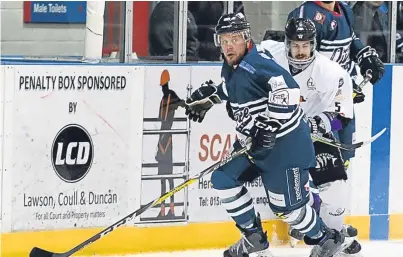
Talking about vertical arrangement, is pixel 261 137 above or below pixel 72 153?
above

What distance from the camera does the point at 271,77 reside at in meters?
5.45

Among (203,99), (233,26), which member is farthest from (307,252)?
(233,26)

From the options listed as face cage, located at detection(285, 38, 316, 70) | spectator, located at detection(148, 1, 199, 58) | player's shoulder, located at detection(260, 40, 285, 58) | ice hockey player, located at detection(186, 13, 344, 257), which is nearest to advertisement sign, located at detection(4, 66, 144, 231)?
spectator, located at detection(148, 1, 199, 58)

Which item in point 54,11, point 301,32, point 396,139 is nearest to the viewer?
point 301,32

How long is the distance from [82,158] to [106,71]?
0.45 m

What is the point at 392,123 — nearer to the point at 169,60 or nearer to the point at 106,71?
the point at 169,60

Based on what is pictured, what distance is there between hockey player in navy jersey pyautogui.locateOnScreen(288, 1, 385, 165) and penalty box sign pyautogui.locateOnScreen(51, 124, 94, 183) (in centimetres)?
130

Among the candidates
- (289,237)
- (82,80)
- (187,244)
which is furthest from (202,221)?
(82,80)

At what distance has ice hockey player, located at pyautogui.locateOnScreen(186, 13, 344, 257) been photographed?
5.45m

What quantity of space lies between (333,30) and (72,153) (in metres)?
1.52

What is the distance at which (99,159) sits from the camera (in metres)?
6.04

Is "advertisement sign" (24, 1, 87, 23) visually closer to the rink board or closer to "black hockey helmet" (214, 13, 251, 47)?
the rink board

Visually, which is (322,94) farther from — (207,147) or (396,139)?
(396,139)

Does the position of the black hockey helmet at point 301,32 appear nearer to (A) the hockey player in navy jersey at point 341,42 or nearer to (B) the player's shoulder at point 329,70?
(B) the player's shoulder at point 329,70
